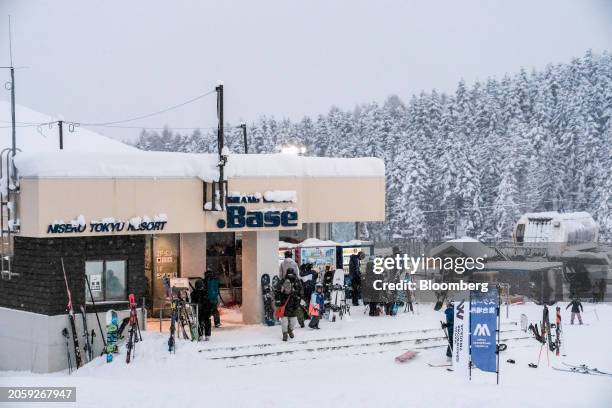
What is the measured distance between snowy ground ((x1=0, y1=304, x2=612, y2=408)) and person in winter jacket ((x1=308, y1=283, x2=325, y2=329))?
353 millimetres

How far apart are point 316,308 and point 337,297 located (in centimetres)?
115

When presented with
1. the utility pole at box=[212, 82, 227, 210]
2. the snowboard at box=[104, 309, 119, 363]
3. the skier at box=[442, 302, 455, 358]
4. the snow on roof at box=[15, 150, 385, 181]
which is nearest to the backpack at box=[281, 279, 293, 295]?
the utility pole at box=[212, 82, 227, 210]

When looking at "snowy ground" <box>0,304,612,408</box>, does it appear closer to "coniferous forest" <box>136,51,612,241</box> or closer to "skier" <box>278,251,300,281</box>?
"skier" <box>278,251,300,281</box>

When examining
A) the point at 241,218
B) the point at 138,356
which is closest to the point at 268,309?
the point at 241,218

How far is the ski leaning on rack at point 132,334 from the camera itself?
17938mm

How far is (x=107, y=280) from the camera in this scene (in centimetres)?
2002

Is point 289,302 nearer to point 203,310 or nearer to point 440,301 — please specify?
point 203,310

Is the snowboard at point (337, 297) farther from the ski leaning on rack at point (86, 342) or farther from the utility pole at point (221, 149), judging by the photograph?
the ski leaning on rack at point (86, 342)

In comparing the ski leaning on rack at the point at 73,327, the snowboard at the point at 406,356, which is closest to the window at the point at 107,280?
the ski leaning on rack at the point at 73,327

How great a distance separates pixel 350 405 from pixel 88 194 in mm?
8376

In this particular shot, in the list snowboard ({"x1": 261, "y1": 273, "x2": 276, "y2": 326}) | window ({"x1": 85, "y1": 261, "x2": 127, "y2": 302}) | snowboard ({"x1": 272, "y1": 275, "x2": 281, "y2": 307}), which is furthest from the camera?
snowboard ({"x1": 261, "y1": 273, "x2": 276, "y2": 326})

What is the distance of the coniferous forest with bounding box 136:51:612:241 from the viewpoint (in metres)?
71.1

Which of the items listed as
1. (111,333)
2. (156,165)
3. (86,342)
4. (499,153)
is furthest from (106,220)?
(499,153)

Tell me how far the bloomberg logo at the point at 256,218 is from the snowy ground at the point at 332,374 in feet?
8.47
